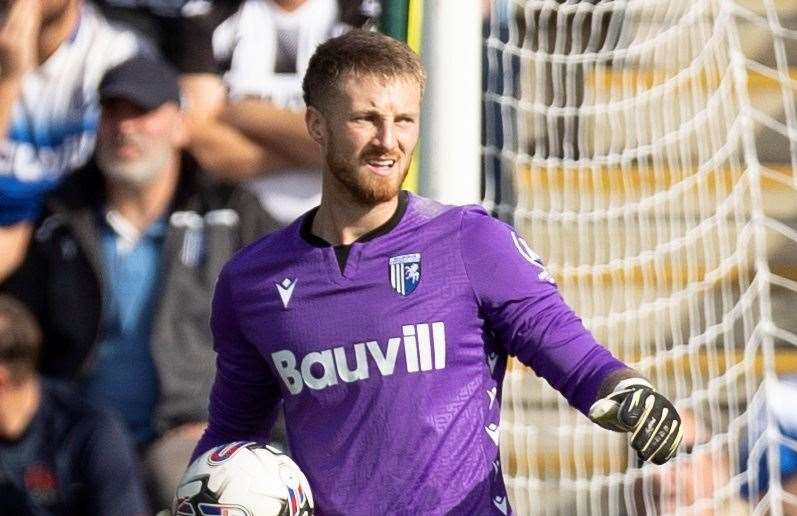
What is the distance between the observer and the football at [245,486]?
9.52 feet

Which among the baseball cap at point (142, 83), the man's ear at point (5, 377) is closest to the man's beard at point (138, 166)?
Result: the baseball cap at point (142, 83)

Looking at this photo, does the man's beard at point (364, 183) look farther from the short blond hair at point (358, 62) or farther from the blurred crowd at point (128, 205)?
the blurred crowd at point (128, 205)

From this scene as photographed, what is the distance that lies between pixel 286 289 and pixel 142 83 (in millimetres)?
1901

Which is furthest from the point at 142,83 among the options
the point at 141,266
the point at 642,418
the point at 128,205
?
the point at 642,418

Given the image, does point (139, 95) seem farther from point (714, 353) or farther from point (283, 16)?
point (714, 353)

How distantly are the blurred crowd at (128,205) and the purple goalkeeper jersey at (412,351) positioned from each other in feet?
5.61

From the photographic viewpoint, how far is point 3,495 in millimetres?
4676

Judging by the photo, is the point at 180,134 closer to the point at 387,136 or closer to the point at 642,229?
the point at 642,229

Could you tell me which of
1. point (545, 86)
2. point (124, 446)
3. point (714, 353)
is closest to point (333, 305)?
point (124, 446)

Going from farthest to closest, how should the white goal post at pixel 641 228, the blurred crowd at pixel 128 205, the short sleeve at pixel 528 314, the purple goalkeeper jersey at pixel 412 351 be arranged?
1. the white goal post at pixel 641 228
2. the blurred crowd at pixel 128 205
3. the purple goalkeeper jersey at pixel 412 351
4. the short sleeve at pixel 528 314

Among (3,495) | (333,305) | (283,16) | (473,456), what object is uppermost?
(283,16)

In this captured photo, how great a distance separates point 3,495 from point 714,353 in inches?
107

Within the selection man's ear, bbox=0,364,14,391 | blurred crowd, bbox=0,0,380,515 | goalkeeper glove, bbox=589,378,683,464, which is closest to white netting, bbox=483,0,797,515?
blurred crowd, bbox=0,0,380,515

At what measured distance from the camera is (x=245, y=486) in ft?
9.59
